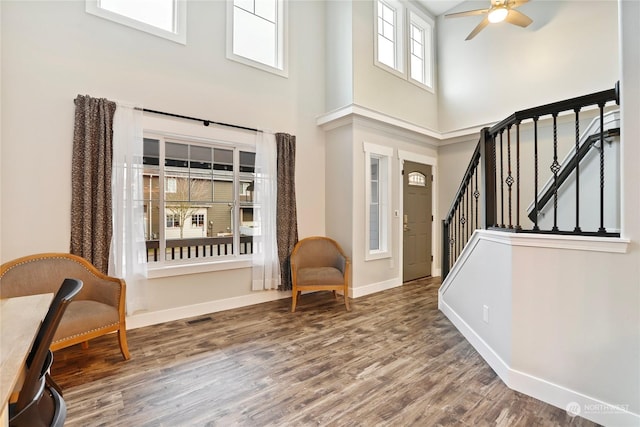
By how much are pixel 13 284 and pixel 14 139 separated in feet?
4.29

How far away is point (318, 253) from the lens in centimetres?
445

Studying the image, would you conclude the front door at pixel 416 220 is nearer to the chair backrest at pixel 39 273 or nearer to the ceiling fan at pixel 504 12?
the ceiling fan at pixel 504 12

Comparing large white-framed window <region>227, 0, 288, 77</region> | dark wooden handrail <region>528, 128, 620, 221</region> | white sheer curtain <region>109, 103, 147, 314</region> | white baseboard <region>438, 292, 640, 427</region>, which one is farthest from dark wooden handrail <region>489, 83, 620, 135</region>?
white sheer curtain <region>109, 103, 147, 314</region>

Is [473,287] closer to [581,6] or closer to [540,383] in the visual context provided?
[540,383]

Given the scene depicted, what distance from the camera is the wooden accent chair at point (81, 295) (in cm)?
238

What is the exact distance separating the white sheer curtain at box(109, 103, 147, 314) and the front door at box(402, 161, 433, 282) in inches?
159

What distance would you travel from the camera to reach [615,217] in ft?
8.84

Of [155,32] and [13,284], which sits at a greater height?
[155,32]

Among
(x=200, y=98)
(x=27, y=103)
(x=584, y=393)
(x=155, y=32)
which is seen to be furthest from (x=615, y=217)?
(x=27, y=103)

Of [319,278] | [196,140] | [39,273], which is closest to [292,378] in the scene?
[319,278]

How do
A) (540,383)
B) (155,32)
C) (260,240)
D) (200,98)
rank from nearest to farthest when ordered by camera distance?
(540,383)
(155,32)
(200,98)
(260,240)

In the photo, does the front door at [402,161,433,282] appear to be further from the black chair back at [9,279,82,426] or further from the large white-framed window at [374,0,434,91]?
the black chair back at [9,279,82,426]

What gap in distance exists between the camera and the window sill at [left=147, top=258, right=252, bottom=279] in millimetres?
3416

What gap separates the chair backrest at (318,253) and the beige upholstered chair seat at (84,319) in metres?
2.28
